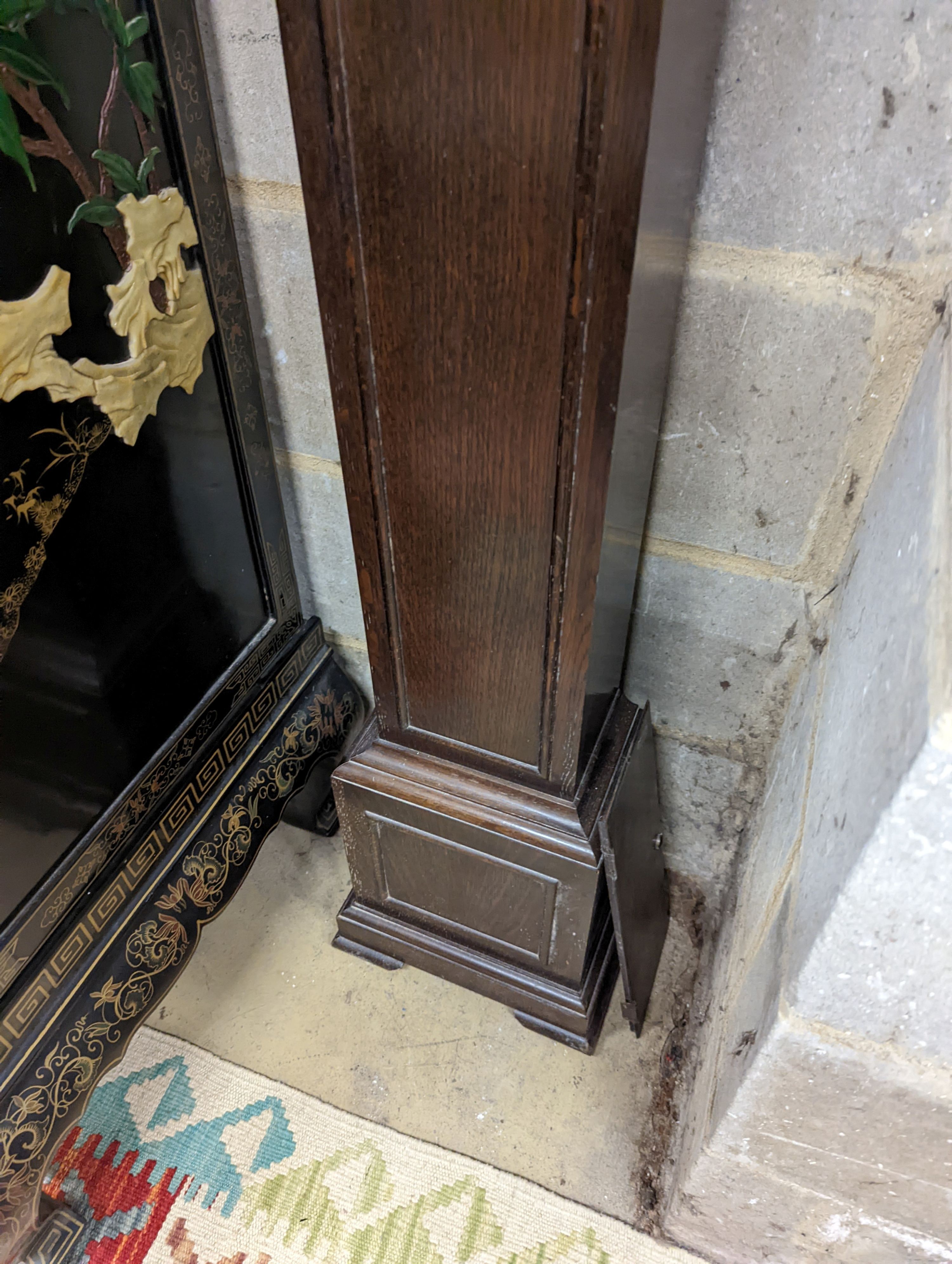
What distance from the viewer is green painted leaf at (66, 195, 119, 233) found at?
759 mm

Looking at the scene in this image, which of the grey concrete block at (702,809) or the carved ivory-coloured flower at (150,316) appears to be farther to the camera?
the grey concrete block at (702,809)

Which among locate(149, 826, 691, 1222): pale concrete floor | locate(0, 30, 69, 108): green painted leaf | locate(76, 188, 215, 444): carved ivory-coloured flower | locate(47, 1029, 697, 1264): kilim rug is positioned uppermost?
locate(0, 30, 69, 108): green painted leaf

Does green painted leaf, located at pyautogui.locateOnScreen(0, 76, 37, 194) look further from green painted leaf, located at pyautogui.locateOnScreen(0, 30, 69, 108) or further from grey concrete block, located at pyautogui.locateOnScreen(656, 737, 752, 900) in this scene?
grey concrete block, located at pyautogui.locateOnScreen(656, 737, 752, 900)

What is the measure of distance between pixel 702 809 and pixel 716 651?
32 centimetres

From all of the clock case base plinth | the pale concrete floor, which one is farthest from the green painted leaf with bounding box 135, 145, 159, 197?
the pale concrete floor

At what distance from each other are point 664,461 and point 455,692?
0.37 meters

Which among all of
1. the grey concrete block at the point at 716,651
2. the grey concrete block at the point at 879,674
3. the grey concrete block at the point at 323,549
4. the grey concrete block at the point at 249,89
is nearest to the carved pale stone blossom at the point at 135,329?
the grey concrete block at the point at 249,89

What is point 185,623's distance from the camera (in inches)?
41.9

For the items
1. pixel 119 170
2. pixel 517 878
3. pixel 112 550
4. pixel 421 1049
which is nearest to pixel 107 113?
pixel 119 170

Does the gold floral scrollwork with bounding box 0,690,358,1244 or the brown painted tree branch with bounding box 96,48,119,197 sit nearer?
the brown painted tree branch with bounding box 96,48,119,197

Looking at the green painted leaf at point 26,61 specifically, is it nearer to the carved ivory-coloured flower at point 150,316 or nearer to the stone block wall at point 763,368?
the carved ivory-coloured flower at point 150,316

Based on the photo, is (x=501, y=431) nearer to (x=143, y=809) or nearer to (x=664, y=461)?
(x=664, y=461)

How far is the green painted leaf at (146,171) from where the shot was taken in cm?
83

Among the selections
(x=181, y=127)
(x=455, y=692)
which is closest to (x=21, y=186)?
(x=181, y=127)
